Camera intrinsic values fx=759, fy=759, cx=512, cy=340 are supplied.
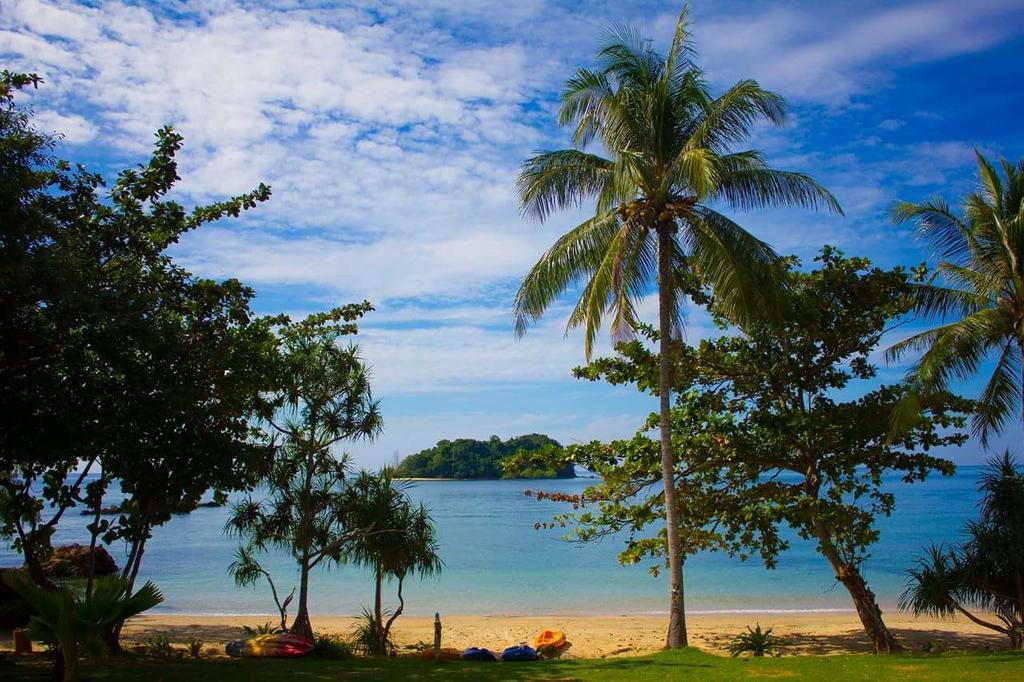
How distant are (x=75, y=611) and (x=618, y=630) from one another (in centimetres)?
1433

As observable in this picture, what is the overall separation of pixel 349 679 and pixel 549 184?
761cm

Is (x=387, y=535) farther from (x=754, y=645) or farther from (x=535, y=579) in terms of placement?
(x=535, y=579)

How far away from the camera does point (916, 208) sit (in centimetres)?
1300

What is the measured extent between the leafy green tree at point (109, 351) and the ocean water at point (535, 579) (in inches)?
415

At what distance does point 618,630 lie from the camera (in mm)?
18828

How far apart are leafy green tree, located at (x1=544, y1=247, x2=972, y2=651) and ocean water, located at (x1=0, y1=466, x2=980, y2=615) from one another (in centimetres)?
1089

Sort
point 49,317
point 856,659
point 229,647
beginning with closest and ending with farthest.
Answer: point 49,317, point 856,659, point 229,647

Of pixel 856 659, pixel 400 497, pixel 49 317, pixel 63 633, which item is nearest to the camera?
pixel 63 633

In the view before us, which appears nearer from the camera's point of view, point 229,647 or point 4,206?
point 4,206

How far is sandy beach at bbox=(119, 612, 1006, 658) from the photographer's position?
15376 mm

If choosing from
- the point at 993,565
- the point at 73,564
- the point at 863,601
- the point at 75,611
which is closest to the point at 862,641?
the point at 863,601

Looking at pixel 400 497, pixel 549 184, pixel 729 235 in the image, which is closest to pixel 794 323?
pixel 729 235

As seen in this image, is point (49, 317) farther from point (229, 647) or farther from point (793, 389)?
point (793, 389)

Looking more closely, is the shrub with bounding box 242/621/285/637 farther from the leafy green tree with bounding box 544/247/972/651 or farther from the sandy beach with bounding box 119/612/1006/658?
the leafy green tree with bounding box 544/247/972/651
